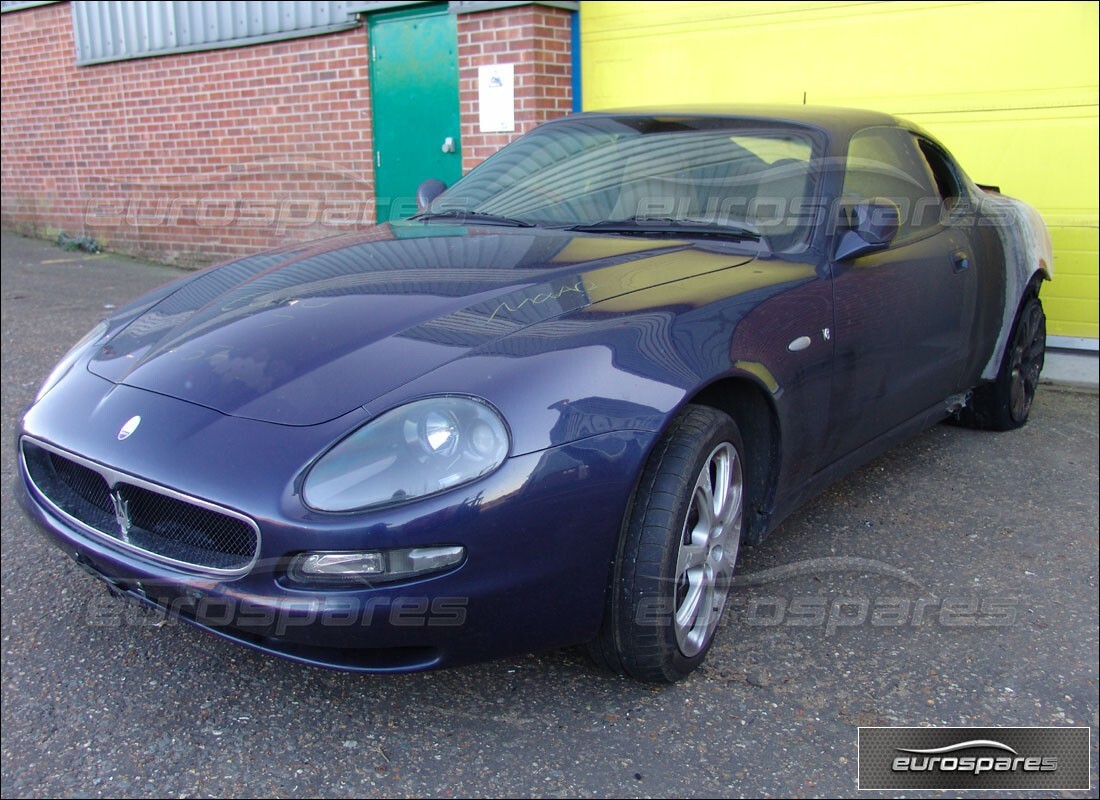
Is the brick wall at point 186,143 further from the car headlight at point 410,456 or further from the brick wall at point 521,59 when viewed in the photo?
the car headlight at point 410,456

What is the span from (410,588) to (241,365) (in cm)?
76

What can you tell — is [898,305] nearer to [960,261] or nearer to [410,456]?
[960,261]

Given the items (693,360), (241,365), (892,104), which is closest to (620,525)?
(693,360)

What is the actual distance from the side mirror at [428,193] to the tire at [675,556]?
6.10 ft

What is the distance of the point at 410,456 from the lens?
2084 mm

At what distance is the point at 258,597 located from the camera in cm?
204

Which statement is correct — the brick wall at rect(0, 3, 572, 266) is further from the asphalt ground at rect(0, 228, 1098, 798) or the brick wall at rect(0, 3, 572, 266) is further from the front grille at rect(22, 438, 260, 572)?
the front grille at rect(22, 438, 260, 572)

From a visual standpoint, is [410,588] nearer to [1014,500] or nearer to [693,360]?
[693,360]

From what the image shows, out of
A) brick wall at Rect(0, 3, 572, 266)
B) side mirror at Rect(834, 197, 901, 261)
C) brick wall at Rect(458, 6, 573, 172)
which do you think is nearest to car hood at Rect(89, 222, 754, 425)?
side mirror at Rect(834, 197, 901, 261)

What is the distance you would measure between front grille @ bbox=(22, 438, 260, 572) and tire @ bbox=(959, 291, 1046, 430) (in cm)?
366

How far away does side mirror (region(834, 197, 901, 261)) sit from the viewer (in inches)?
123

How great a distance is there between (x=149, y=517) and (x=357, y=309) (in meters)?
0.74

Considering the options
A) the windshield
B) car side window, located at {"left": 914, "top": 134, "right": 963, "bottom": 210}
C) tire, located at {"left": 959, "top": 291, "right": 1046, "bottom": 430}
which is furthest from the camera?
tire, located at {"left": 959, "top": 291, "right": 1046, "bottom": 430}

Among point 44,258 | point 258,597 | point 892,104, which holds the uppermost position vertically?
point 892,104
